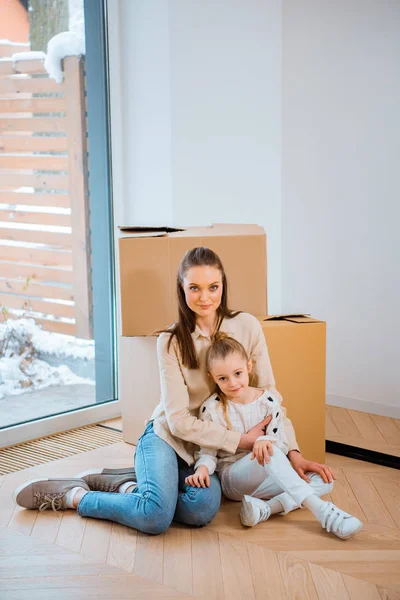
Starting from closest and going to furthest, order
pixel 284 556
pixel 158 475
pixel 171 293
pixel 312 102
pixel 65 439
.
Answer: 1. pixel 284 556
2. pixel 158 475
3. pixel 171 293
4. pixel 65 439
5. pixel 312 102

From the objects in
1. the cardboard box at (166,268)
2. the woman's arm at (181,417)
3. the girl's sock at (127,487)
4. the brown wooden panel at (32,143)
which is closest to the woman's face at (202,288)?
the woman's arm at (181,417)

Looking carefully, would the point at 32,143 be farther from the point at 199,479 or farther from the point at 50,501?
the point at 199,479

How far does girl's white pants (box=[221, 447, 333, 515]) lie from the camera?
74.7 inches

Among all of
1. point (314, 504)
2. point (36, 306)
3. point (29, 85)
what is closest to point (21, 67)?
point (29, 85)

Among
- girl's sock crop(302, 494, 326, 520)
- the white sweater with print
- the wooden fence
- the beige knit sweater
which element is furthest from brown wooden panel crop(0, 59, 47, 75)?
girl's sock crop(302, 494, 326, 520)

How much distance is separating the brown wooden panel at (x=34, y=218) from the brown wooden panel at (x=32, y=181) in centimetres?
9

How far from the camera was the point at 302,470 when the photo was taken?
201 cm

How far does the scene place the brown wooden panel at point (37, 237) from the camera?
101 inches

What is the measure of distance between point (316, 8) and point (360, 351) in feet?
4.20

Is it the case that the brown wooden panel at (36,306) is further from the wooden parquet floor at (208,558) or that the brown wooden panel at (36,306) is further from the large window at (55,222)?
the wooden parquet floor at (208,558)

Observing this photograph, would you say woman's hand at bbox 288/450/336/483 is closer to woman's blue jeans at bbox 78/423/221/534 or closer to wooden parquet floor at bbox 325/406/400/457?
woman's blue jeans at bbox 78/423/221/534

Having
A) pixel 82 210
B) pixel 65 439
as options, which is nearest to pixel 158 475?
pixel 65 439

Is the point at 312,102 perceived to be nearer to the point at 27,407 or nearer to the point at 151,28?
the point at 151,28

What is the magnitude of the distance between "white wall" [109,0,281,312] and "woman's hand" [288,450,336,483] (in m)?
1.07
